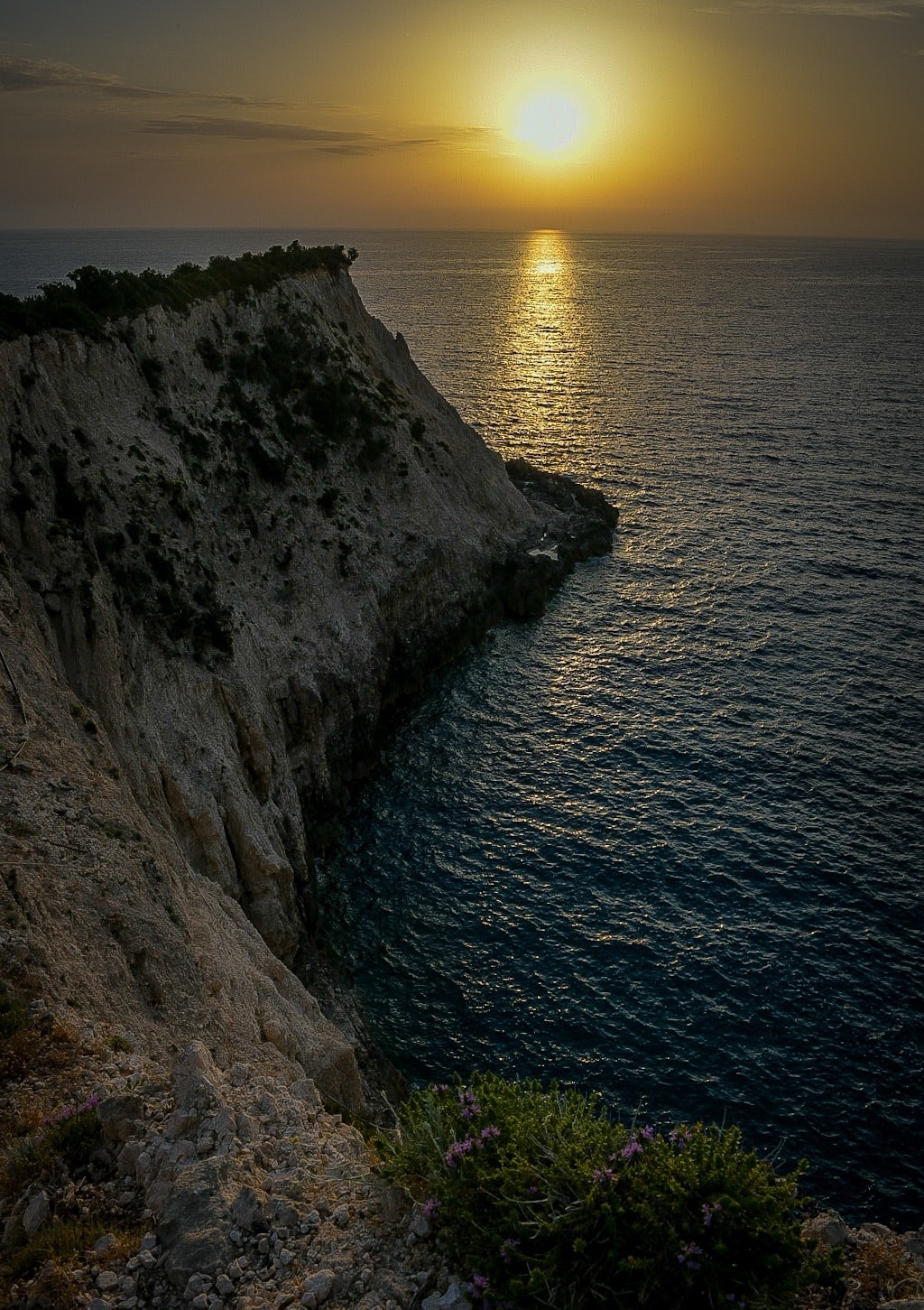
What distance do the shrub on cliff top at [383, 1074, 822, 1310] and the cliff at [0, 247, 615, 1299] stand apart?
879 cm

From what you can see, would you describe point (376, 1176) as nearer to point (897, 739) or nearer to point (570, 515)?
point (897, 739)

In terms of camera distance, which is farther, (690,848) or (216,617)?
(690,848)

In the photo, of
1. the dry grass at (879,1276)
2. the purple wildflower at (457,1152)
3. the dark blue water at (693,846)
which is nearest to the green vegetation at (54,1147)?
the purple wildflower at (457,1152)

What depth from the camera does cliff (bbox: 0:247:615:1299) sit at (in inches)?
958

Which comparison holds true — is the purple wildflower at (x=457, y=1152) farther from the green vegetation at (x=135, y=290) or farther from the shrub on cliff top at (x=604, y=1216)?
the green vegetation at (x=135, y=290)

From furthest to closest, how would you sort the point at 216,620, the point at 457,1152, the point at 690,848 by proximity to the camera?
the point at 690,848 → the point at 216,620 → the point at 457,1152

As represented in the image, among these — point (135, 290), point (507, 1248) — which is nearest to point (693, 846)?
point (507, 1248)

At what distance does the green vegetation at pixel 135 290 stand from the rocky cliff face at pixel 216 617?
84cm

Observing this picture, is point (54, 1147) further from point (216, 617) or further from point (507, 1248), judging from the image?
point (216, 617)

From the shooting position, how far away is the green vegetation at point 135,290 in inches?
1551

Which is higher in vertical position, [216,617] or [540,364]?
[540,364]

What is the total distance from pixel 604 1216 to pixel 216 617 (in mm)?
32483

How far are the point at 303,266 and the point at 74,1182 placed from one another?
2451 inches

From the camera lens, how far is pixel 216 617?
1619 inches
